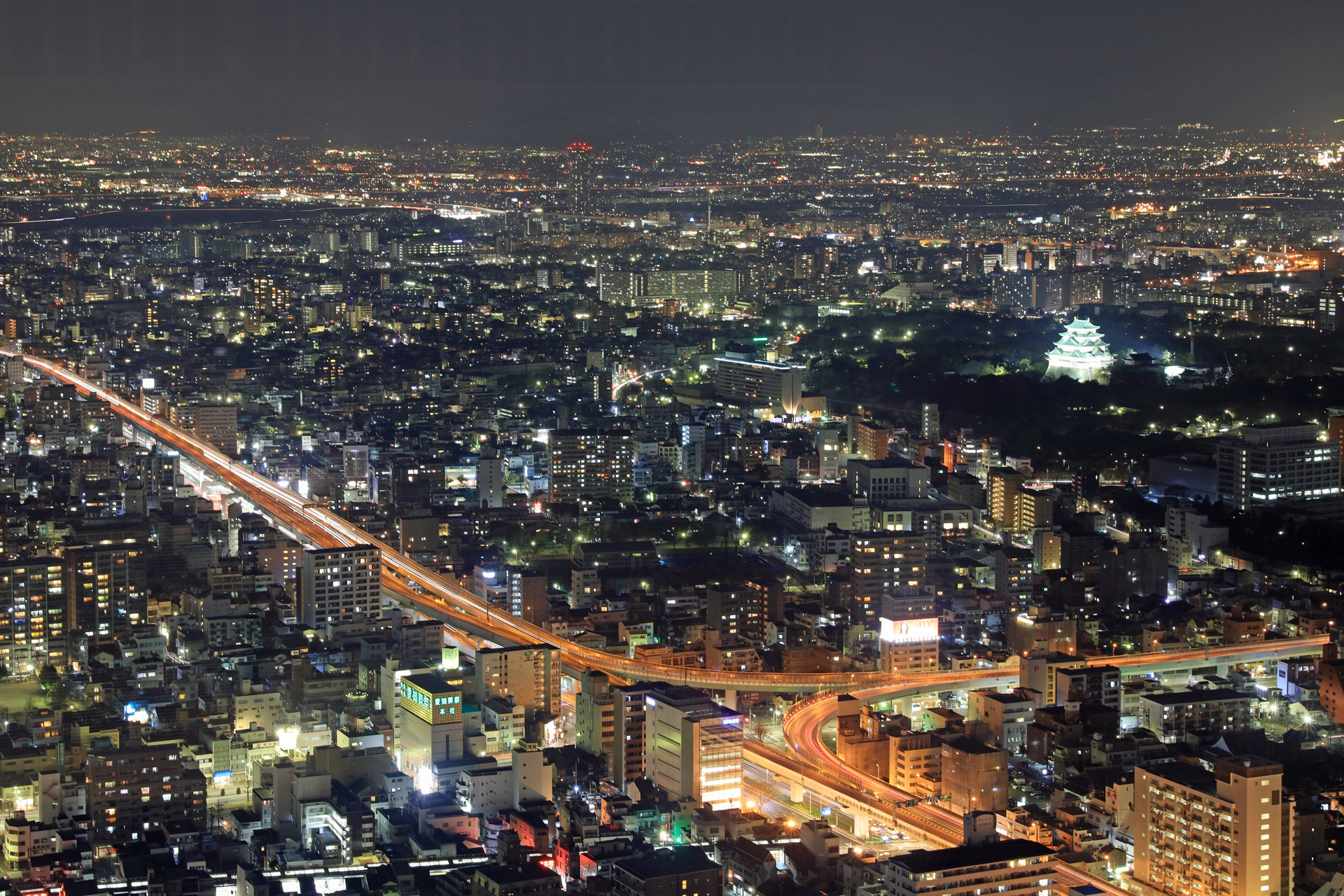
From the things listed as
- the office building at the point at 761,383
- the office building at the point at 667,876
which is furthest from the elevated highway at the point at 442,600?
the office building at the point at 761,383

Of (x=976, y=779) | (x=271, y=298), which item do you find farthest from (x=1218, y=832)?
(x=271, y=298)

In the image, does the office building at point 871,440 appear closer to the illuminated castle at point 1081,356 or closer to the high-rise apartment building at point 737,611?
the illuminated castle at point 1081,356

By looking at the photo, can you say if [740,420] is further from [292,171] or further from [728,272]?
[292,171]

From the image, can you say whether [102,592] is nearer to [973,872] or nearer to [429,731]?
[429,731]

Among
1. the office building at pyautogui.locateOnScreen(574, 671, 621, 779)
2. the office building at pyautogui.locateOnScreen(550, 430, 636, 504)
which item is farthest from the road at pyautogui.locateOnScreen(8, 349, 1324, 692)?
the office building at pyautogui.locateOnScreen(550, 430, 636, 504)

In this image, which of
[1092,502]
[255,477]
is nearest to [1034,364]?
[1092,502]

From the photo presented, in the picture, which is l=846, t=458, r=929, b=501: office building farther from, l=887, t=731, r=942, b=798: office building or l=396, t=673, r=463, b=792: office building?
l=396, t=673, r=463, b=792: office building
